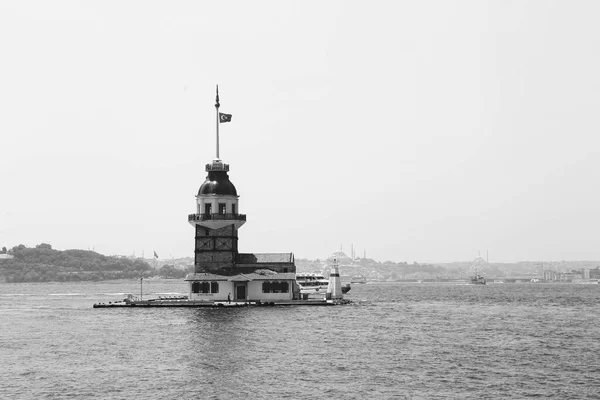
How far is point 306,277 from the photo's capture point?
145250 millimetres

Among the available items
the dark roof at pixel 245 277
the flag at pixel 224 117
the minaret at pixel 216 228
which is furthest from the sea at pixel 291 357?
the flag at pixel 224 117

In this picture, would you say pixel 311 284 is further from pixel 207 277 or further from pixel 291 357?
pixel 291 357

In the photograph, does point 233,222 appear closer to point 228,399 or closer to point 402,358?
point 402,358

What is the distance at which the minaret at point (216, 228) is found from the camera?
322ft

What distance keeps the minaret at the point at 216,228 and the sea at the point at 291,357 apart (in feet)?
29.3

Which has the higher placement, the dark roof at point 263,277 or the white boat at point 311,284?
the dark roof at point 263,277

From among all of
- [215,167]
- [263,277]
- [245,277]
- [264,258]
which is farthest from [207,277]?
[215,167]

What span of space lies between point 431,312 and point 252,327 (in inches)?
1476

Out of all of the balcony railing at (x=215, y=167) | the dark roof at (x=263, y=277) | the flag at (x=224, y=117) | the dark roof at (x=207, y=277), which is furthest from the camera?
the flag at (x=224, y=117)

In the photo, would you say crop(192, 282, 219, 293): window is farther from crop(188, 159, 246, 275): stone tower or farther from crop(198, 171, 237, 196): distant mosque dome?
crop(198, 171, 237, 196): distant mosque dome

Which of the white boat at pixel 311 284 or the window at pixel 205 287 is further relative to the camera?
the white boat at pixel 311 284

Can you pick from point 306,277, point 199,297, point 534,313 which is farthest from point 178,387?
point 306,277

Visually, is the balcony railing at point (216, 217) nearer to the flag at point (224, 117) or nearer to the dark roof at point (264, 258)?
the dark roof at point (264, 258)

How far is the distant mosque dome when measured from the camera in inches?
3917
